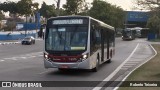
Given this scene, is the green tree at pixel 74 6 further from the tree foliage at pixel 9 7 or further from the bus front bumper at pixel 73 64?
the bus front bumper at pixel 73 64

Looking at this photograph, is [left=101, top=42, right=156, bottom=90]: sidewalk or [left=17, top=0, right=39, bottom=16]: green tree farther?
[left=17, top=0, right=39, bottom=16]: green tree

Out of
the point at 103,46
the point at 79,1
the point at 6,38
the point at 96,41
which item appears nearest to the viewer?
the point at 96,41

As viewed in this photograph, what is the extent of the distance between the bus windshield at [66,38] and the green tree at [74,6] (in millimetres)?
84261

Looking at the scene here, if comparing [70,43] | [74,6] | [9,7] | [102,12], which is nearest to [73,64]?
[70,43]

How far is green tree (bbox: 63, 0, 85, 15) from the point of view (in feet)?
342

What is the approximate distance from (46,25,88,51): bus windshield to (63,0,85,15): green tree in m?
84.3

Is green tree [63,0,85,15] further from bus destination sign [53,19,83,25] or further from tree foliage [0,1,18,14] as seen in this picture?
bus destination sign [53,19,83,25]

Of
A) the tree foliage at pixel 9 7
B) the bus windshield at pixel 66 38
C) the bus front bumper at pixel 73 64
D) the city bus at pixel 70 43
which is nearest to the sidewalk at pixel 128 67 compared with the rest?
the bus front bumper at pixel 73 64

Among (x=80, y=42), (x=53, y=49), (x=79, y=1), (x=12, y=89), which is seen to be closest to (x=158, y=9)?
(x=80, y=42)

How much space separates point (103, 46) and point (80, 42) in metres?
5.14

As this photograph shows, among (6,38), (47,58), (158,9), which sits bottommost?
(6,38)

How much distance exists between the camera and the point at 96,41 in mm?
21078

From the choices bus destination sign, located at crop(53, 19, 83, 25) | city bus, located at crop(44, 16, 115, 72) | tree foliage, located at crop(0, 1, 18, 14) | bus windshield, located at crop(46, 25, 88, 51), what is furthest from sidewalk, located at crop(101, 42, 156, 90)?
tree foliage, located at crop(0, 1, 18, 14)

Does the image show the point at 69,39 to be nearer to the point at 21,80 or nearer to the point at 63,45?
the point at 63,45
